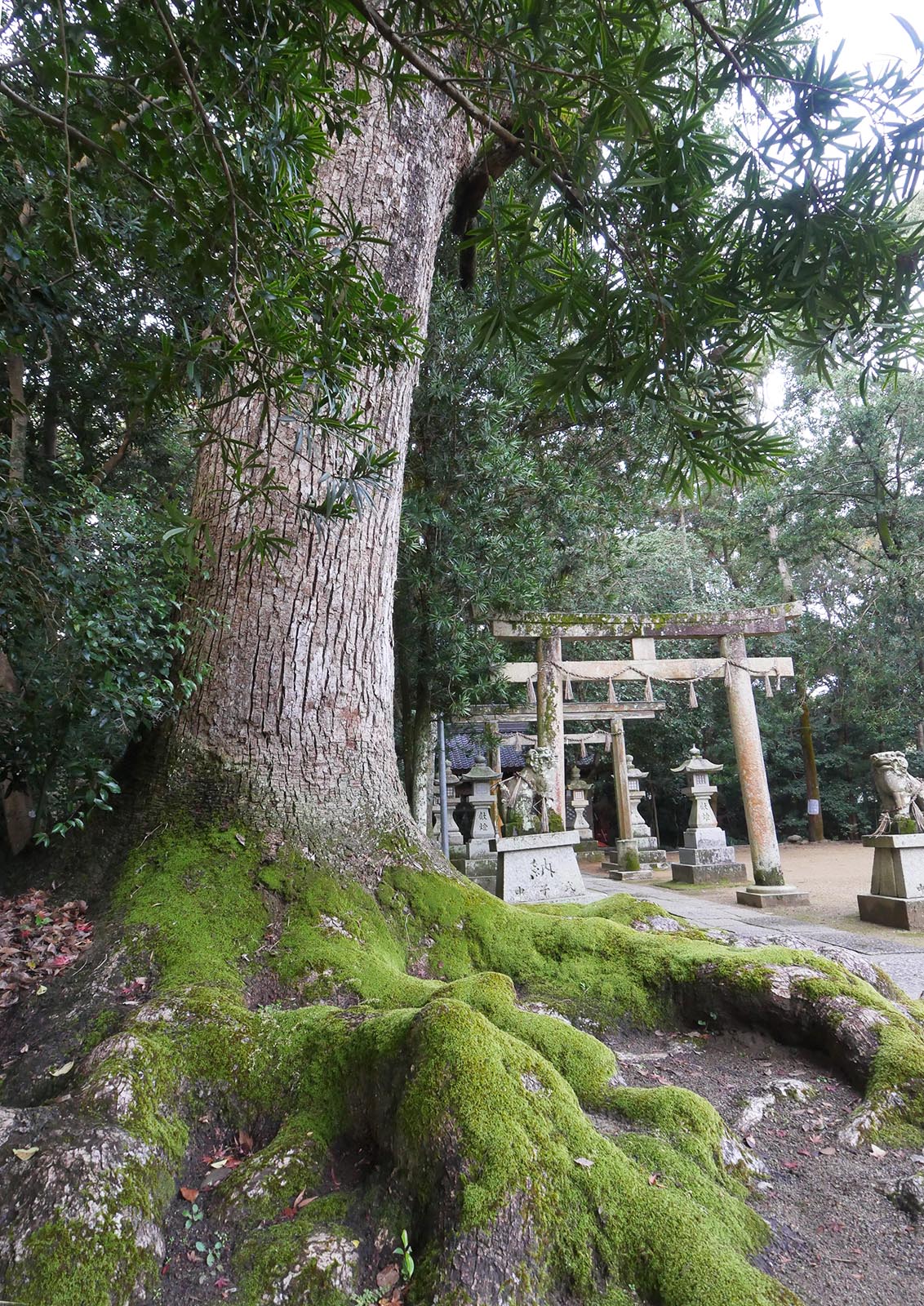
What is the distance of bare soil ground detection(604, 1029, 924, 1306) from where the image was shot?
5.69 ft

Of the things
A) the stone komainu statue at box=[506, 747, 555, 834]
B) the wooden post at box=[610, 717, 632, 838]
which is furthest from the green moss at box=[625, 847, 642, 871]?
the stone komainu statue at box=[506, 747, 555, 834]

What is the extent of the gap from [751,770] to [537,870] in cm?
380

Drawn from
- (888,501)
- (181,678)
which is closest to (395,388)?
(181,678)

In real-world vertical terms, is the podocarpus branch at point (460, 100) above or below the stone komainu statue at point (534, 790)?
above

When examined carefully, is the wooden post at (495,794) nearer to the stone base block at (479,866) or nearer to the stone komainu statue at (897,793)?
the stone base block at (479,866)

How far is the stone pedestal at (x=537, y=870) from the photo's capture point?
24.2 feet

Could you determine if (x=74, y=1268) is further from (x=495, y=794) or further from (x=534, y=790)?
(x=495, y=794)

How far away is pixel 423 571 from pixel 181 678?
4.40 m

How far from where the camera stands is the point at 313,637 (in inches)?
130

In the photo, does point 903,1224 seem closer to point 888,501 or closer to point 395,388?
point 395,388

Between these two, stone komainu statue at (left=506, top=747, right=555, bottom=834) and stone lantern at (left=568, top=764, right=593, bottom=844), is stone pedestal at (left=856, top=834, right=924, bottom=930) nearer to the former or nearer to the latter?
stone komainu statue at (left=506, top=747, right=555, bottom=834)

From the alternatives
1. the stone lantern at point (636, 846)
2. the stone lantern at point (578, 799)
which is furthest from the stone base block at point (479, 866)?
the stone lantern at point (578, 799)

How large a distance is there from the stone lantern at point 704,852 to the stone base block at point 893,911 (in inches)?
150

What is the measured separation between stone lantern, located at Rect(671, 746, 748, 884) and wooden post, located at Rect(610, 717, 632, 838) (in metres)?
1.53
